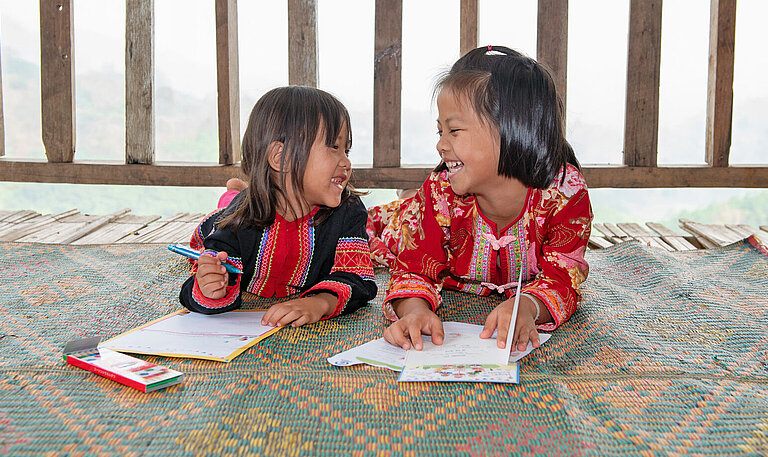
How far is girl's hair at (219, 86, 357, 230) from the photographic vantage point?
5.76 feet

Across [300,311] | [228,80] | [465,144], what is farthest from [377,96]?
[300,311]

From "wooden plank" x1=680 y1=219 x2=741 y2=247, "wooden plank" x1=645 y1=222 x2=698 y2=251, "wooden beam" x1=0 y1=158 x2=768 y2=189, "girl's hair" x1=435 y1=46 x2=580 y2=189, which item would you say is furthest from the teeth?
"wooden plank" x1=680 y1=219 x2=741 y2=247

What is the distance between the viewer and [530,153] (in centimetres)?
166

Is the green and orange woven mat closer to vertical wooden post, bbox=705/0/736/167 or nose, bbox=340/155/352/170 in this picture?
nose, bbox=340/155/352/170

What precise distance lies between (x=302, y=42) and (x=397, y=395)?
8.10 ft

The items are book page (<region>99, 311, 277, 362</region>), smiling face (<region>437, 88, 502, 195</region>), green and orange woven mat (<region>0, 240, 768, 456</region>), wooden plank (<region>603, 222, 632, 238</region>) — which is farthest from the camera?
wooden plank (<region>603, 222, 632, 238</region>)

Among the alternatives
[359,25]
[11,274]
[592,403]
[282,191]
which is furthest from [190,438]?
[359,25]

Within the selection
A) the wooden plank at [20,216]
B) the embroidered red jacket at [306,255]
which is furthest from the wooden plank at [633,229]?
the wooden plank at [20,216]

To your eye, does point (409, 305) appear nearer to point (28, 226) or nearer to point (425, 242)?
point (425, 242)

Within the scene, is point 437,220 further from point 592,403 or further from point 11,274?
point 11,274

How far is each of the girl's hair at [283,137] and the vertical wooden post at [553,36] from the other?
167cm

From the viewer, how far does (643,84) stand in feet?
10.3

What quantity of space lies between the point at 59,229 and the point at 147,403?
2.24 metres

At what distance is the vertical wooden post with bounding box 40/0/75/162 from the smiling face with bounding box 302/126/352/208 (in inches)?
87.7
